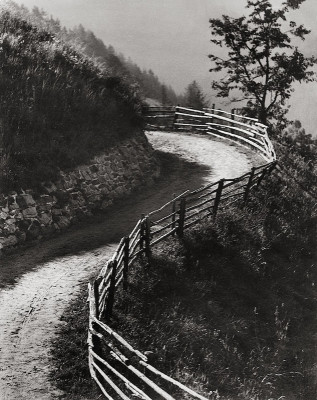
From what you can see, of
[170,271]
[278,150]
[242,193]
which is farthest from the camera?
[278,150]

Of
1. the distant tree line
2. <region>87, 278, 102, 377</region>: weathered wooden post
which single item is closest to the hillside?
the distant tree line

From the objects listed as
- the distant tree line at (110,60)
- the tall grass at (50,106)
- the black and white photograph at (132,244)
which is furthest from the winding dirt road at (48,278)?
the distant tree line at (110,60)

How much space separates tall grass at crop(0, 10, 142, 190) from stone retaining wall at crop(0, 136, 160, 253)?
0.43 meters

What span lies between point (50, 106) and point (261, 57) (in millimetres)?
17798

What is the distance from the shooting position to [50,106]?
16.8 metres

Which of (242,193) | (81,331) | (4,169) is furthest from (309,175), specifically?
(81,331)

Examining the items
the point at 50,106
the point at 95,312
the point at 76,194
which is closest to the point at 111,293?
the point at 95,312

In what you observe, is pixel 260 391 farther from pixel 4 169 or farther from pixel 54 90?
pixel 54 90

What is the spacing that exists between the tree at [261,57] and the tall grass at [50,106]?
1177 centimetres

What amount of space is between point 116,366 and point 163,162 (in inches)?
557

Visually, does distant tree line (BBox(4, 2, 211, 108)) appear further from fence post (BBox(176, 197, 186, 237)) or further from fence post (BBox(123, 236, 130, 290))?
fence post (BBox(123, 236, 130, 290))

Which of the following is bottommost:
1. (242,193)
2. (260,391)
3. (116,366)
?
(260,391)

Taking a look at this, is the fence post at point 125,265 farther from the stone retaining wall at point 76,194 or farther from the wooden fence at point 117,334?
the stone retaining wall at point 76,194

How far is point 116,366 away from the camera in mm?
8484
